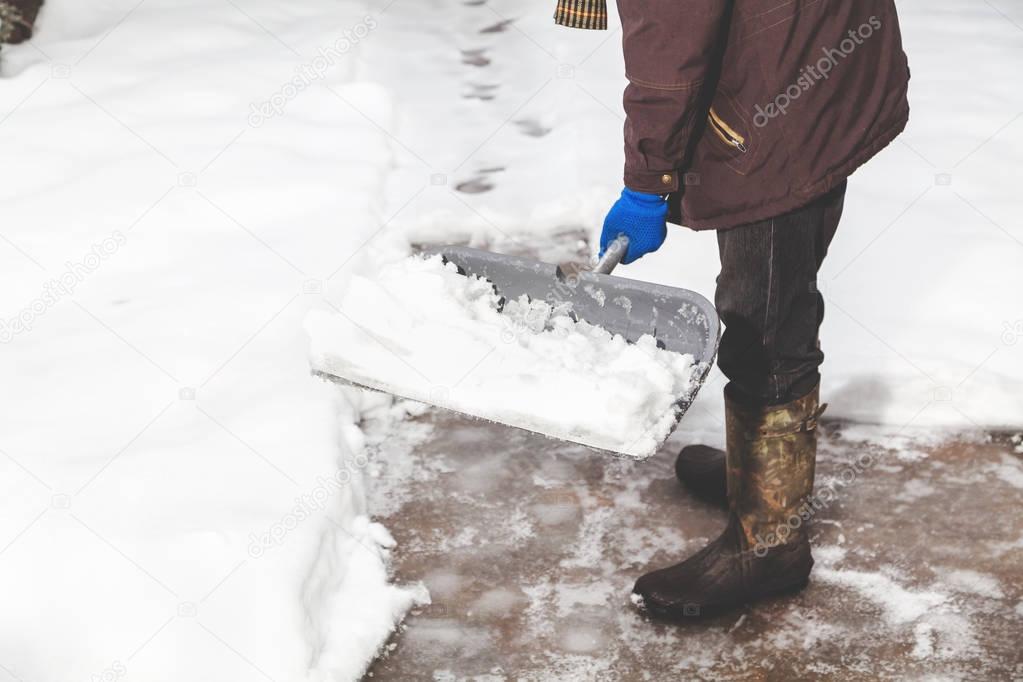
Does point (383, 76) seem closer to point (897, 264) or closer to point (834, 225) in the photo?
point (897, 264)

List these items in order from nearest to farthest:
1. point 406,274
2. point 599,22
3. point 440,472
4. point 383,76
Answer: point 599,22 < point 406,274 < point 440,472 < point 383,76

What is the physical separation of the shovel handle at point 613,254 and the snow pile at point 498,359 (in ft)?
0.45

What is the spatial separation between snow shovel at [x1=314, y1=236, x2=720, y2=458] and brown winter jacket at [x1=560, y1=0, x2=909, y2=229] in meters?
0.18

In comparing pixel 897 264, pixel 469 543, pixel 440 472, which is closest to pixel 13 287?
pixel 440 472

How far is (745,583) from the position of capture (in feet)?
6.79

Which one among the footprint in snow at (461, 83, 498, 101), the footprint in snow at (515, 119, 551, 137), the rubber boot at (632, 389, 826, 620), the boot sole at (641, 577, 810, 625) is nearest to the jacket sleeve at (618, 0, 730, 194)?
the rubber boot at (632, 389, 826, 620)

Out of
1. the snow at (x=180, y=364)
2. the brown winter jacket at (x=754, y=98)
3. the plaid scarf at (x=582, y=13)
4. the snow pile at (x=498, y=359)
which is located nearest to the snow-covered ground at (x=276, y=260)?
the snow at (x=180, y=364)

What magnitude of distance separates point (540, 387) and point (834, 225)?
58 centimetres

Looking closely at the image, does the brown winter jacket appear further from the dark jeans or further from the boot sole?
the boot sole

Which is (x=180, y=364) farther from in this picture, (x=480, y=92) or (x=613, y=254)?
(x=480, y=92)

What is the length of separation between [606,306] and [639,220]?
0.22m

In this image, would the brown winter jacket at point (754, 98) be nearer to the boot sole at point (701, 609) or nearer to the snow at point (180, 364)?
the boot sole at point (701, 609)

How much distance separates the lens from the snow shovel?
193cm

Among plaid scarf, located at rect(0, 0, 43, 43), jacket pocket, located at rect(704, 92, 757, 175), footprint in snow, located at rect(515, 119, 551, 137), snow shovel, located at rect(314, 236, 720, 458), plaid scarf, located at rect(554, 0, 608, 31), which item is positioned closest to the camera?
jacket pocket, located at rect(704, 92, 757, 175)
